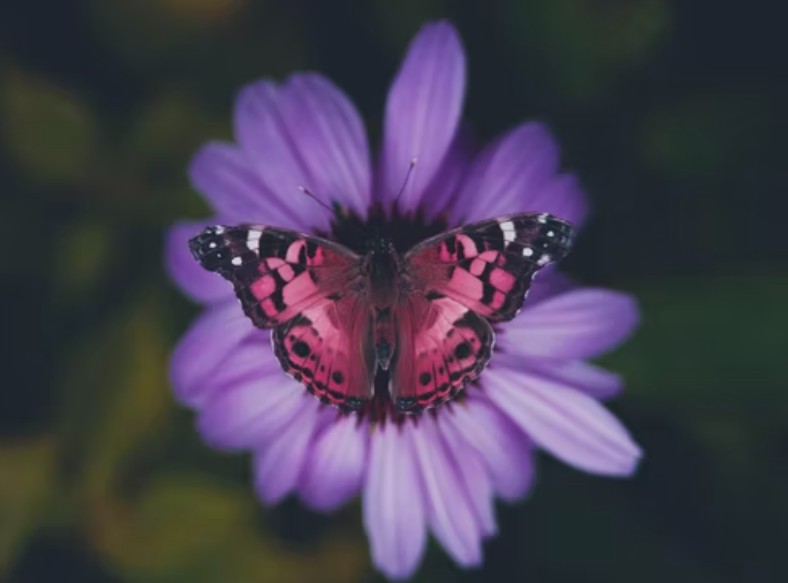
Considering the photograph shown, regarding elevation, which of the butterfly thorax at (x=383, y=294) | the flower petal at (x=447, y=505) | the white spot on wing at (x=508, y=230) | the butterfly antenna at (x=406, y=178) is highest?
the white spot on wing at (x=508, y=230)

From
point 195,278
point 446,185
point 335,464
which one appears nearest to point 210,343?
point 195,278

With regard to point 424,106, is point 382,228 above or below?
below

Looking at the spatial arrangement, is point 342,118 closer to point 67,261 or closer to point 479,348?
point 479,348

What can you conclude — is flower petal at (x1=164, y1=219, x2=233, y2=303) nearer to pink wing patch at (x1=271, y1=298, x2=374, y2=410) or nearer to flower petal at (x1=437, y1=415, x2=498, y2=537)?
pink wing patch at (x1=271, y1=298, x2=374, y2=410)

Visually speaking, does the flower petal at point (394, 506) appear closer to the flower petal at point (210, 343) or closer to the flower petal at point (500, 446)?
the flower petal at point (500, 446)

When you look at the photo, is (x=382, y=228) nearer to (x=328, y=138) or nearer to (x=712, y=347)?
(x=328, y=138)

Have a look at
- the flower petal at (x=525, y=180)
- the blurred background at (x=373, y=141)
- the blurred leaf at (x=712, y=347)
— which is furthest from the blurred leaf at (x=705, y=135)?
the flower petal at (x=525, y=180)

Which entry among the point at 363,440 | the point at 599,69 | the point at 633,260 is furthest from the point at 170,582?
the point at 599,69
